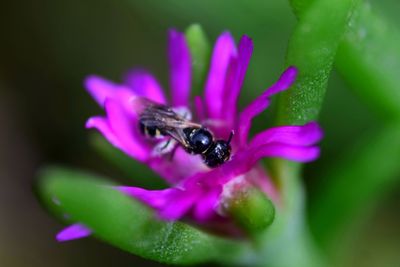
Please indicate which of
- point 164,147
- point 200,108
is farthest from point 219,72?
point 164,147

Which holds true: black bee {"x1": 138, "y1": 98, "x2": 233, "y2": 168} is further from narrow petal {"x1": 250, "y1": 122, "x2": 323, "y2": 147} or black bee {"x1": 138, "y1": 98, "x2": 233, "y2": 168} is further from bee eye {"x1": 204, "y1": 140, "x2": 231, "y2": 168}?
narrow petal {"x1": 250, "y1": 122, "x2": 323, "y2": 147}

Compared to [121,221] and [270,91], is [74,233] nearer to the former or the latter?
[121,221]

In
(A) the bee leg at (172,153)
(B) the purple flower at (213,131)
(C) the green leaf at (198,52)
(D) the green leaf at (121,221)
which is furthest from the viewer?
(C) the green leaf at (198,52)

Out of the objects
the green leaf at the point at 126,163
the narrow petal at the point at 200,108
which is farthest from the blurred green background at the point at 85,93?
the narrow petal at the point at 200,108

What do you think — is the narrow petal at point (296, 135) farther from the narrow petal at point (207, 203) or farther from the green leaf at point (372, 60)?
the green leaf at point (372, 60)

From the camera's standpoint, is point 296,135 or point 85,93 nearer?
point 296,135
